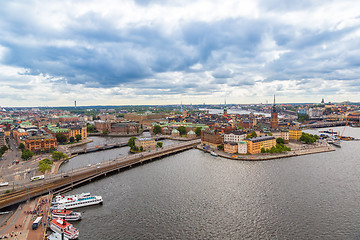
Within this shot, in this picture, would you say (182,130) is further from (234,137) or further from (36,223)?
(36,223)

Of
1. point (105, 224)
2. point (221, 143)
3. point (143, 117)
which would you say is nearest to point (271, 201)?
point (105, 224)

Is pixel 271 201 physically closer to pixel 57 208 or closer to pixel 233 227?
pixel 233 227

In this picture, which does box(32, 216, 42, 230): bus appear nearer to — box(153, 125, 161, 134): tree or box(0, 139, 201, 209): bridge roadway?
box(0, 139, 201, 209): bridge roadway

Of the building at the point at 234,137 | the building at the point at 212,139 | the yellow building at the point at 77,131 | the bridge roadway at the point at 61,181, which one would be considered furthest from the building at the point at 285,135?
the yellow building at the point at 77,131

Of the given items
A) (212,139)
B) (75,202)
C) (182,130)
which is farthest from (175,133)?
(75,202)

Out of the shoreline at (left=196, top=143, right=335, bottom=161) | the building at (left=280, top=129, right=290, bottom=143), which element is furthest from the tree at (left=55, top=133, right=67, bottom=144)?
the building at (left=280, top=129, right=290, bottom=143)

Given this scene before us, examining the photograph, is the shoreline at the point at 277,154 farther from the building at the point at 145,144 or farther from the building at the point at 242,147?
the building at the point at 145,144
